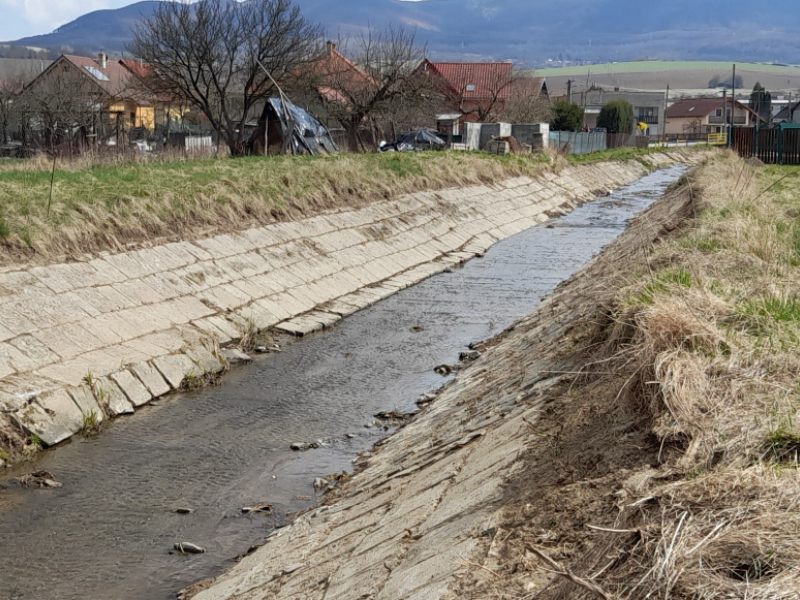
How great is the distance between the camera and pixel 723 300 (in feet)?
24.8

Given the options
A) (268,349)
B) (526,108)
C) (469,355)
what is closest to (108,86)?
(526,108)

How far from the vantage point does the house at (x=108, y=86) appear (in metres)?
44.7

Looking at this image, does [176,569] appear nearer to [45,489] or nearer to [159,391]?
[45,489]

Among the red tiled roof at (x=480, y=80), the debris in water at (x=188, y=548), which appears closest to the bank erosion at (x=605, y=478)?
the debris in water at (x=188, y=548)

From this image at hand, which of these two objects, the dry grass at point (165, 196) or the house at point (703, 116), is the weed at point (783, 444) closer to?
→ the dry grass at point (165, 196)

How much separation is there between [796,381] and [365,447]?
214 inches

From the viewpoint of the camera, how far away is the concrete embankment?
5.12m

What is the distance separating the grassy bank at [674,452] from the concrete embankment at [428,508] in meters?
0.25

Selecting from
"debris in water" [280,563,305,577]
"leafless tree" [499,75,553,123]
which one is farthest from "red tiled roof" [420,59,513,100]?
"debris in water" [280,563,305,577]

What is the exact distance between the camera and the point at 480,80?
78.5 m

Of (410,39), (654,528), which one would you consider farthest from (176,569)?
(410,39)

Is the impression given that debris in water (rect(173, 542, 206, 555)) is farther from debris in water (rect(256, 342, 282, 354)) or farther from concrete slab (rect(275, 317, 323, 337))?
concrete slab (rect(275, 317, 323, 337))

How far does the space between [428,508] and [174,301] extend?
361 inches

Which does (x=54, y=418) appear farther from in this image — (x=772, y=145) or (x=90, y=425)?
(x=772, y=145)
